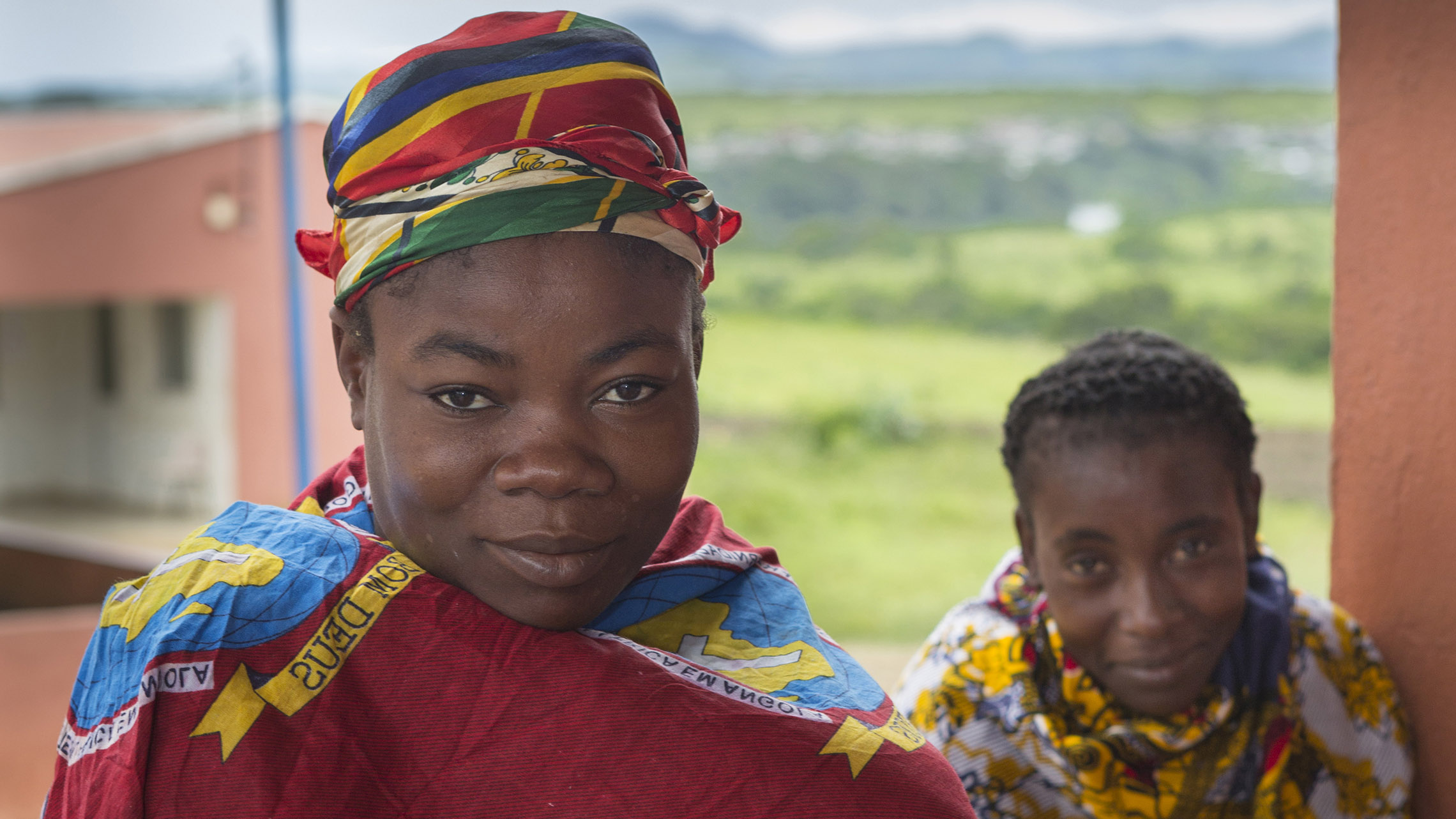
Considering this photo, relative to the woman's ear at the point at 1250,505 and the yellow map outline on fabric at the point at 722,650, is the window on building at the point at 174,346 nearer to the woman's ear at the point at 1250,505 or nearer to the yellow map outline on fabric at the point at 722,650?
the woman's ear at the point at 1250,505

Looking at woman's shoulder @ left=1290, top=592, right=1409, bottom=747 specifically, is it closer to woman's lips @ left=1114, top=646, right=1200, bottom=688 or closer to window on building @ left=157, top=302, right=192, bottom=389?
Result: woman's lips @ left=1114, top=646, right=1200, bottom=688

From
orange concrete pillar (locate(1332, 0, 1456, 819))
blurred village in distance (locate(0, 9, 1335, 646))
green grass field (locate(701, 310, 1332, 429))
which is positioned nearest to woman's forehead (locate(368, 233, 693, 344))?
orange concrete pillar (locate(1332, 0, 1456, 819))

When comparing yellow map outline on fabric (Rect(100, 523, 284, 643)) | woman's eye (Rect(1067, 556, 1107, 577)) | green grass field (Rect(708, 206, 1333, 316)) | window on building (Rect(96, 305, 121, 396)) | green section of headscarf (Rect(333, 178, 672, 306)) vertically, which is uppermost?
green section of headscarf (Rect(333, 178, 672, 306))

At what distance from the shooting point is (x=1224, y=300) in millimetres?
18391

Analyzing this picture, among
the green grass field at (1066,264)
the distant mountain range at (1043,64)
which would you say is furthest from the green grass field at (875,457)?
the distant mountain range at (1043,64)

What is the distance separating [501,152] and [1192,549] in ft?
4.75

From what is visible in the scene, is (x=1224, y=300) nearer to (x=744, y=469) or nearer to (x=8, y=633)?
(x=744, y=469)

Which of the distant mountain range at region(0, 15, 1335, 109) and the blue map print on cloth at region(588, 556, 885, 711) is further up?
the distant mountain range at region(0, 15, 1335, 109)

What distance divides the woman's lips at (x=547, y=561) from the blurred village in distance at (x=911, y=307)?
11337 millimetres

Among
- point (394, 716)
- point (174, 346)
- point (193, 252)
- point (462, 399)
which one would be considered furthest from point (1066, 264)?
point (394, 716)

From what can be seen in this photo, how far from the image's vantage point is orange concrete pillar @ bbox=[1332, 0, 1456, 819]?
216 cm

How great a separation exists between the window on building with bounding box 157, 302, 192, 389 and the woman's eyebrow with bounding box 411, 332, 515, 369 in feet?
40.7

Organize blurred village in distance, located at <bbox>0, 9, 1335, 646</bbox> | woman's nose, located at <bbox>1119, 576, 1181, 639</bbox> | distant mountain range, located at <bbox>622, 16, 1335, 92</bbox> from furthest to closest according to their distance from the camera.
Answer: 1. distant mountain range, located at <bbox>622, 16, 1335, 92</bbox>
2. blurred village in distance, located at <bbox>0, 9, 1335, 646</bbox>
3. woman's nose, located at <bbox>1119, 576, 1181, 639</bbox>

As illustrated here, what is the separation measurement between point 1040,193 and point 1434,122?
18401mm
